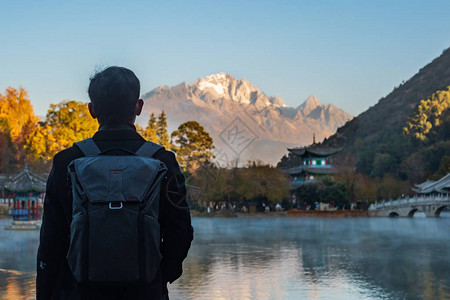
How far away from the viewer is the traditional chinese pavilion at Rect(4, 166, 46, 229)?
28953 mm

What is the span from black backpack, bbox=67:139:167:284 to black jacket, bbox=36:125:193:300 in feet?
→ 0.33

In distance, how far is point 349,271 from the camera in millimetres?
11672

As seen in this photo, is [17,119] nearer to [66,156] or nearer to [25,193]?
[25,193]

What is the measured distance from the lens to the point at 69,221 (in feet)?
7.47

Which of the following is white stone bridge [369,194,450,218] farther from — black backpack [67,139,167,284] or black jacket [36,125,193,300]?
black backpack [67,139,167,284]

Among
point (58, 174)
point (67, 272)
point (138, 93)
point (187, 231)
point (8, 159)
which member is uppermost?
point (8, 159)

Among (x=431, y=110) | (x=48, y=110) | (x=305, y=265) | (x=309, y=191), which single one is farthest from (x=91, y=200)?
(x=431, y=110)

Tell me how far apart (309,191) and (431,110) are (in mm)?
32717

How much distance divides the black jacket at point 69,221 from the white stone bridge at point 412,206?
44.3 m

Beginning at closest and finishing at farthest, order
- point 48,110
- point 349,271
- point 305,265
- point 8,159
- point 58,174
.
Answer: point 58,174
point 349,271
point 305,265
point 48,110
point 8,159

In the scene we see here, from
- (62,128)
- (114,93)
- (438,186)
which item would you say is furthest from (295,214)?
(114,93)

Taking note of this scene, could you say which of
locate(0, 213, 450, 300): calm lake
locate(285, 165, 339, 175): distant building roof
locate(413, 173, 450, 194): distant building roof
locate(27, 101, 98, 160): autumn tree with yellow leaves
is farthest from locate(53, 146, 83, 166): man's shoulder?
locate(285, 165, 339, 175): distant building roof

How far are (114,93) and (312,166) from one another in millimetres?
58370

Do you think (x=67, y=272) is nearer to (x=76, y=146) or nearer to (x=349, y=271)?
(x=76, y=146)
